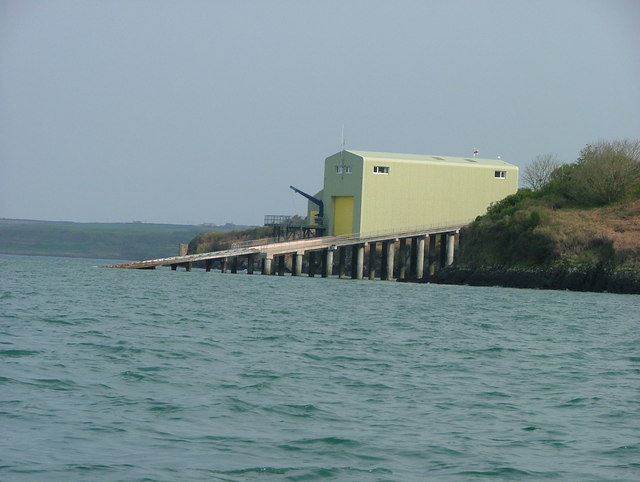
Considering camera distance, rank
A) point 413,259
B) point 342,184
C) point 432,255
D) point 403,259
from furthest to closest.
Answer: point 432,255 < point 403,259 < point 413,259 < point 342,184

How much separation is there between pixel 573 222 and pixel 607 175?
644 cm

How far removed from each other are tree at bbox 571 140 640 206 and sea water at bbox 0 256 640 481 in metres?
48.3

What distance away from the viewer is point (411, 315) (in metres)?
35.4

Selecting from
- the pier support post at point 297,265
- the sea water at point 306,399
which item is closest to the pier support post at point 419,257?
the pier support post at point 297,265

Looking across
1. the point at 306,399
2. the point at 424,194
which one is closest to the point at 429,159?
the point at 424,194

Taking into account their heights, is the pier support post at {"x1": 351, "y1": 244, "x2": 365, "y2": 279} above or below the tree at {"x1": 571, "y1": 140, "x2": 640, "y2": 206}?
below

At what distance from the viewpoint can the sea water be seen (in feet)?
40.1

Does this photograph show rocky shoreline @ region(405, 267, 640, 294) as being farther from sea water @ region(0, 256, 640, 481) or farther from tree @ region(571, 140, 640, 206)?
sea water @ region(0, 256, 640, 481)

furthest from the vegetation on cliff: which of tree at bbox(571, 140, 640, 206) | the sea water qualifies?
the sea water

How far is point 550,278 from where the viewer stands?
68.5 m

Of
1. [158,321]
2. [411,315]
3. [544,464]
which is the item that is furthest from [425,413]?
[411,315]

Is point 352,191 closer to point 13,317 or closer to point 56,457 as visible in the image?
point 13,317

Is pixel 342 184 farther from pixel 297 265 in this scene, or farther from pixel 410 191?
pixel 297 265

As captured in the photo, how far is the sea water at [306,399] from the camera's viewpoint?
12219 millimetres
